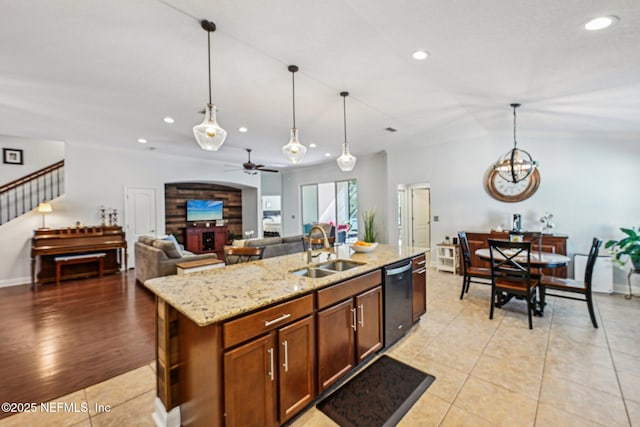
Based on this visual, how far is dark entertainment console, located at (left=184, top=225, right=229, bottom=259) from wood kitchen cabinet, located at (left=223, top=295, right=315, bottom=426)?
23.2 ft

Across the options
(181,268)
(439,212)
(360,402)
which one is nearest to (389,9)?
(360,402)

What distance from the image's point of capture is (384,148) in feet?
22.1

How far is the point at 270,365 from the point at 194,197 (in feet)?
27.0

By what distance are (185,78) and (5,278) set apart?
573 cm

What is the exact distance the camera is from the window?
8.48m

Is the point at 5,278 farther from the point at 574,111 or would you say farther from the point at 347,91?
the point at 574,111

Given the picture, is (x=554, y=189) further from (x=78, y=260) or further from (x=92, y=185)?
(x=92, y=185)

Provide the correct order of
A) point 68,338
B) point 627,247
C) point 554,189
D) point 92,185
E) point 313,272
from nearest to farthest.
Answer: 1. point 313,272
2. point 68,338
3. point 627,247
4. point 554,189
5. point 92,185

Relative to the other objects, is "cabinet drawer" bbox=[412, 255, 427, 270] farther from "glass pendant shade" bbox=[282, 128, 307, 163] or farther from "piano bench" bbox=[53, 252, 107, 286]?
"piano bench" bbox=[53, 252, 107, 286]

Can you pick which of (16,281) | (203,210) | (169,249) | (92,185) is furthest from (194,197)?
(169,249)

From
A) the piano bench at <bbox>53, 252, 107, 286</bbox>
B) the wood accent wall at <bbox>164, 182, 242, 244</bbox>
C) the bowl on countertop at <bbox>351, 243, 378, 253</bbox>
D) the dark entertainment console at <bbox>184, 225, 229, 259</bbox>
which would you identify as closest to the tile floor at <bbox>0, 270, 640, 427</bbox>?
the bowl on countertop at <bbox>351, 243, 378, 253</bbox>

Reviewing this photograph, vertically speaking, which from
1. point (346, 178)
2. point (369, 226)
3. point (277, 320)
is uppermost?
point (346, 178)

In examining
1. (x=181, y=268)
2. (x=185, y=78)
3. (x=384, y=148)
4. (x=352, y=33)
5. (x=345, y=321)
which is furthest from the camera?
(x=384, y=148)

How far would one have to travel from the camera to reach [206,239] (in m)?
8.65
